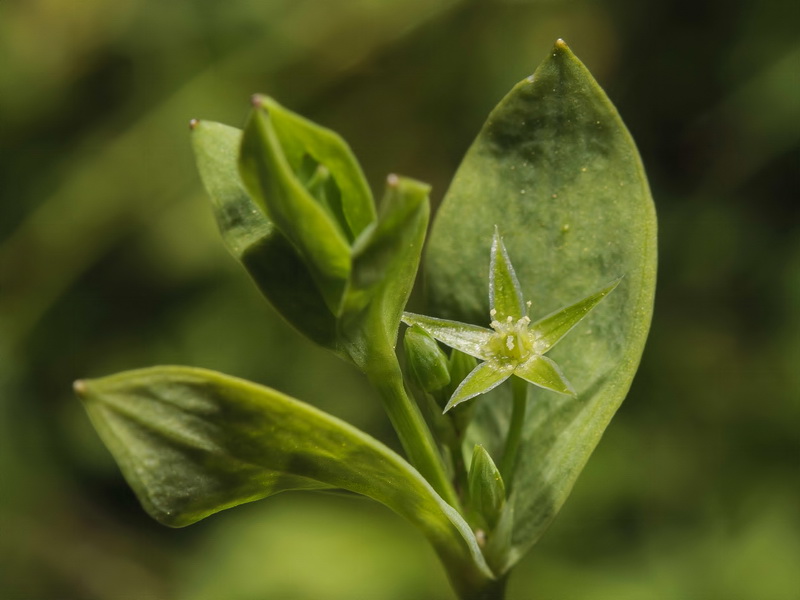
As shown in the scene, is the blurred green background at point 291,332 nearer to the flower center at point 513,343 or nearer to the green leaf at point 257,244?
the flower center at point 513,343

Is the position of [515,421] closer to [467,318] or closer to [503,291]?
[503,291]

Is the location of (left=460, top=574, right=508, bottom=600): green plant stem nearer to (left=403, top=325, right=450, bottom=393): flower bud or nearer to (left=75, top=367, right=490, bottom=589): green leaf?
(left=75, top=367, right=490, bottom=589): green leaf

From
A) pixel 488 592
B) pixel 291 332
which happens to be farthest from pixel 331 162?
pixel 291 332

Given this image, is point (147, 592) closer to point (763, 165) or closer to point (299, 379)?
point (299, 379)

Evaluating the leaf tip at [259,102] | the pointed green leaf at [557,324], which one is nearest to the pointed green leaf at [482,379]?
the pointed green leaf at [557,324]

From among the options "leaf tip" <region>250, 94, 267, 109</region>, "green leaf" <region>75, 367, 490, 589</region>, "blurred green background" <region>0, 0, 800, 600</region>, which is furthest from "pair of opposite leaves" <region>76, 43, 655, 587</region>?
"blurred green background" <region>0, 0, 800, 600</region>

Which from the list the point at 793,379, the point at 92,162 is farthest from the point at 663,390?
the point at 92,162
